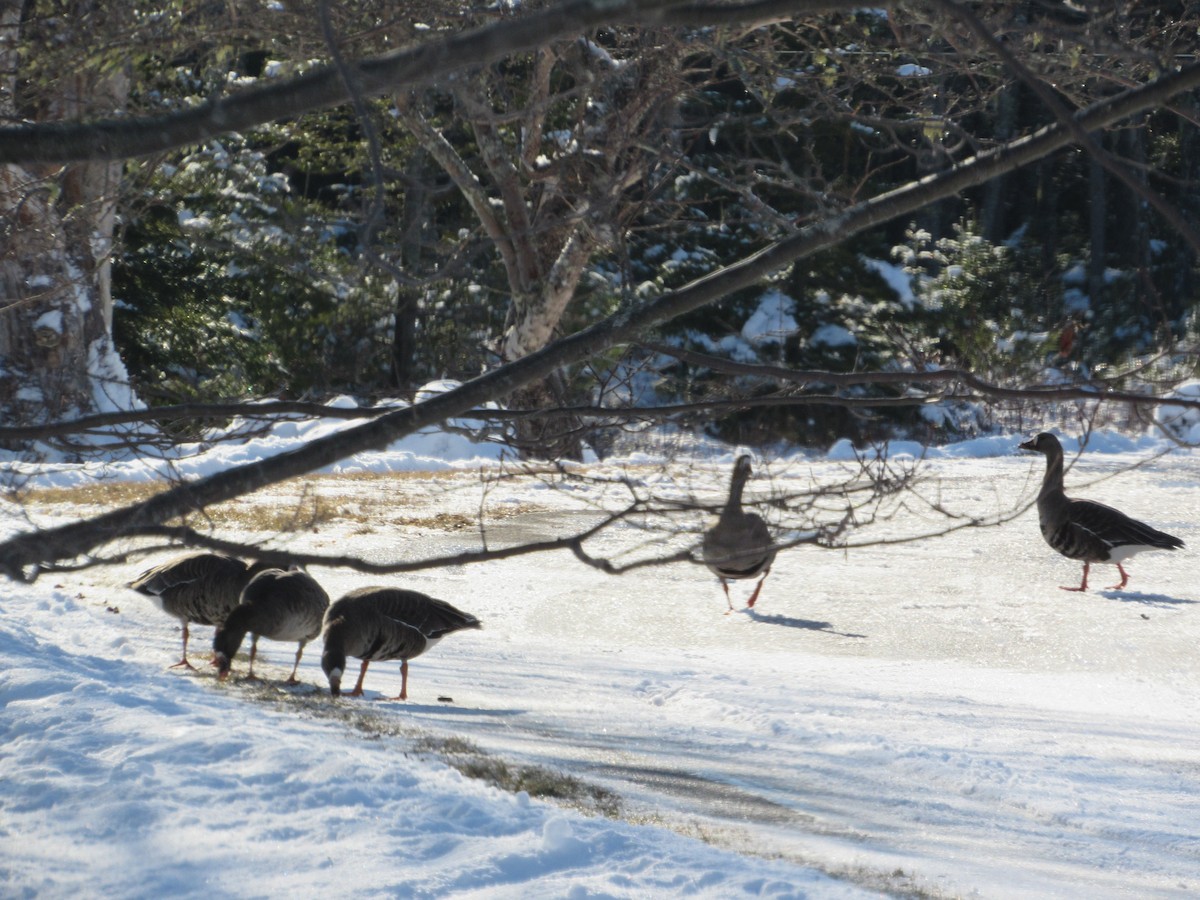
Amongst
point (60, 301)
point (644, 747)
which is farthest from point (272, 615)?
point (60, 301)

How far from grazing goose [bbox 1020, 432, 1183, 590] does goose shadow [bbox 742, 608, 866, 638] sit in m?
2.06

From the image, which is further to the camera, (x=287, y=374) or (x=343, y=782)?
(x=287, y=374)

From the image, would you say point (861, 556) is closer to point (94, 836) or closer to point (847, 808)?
point (847, 808)

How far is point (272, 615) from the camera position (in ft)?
21.2

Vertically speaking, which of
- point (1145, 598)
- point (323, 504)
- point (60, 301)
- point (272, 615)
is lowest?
point (272, 615)

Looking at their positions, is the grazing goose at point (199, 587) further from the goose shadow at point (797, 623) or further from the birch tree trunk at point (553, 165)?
the goose shadow at point (797, 623)

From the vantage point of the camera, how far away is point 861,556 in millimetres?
11125

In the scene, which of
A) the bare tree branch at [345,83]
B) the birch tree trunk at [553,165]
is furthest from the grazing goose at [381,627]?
the bare tree branch at [345,83]

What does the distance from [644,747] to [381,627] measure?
5.31 ft

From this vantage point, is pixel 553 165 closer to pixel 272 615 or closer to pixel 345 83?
pixel 272 615

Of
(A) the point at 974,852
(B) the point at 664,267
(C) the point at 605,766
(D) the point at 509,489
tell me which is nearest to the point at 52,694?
(C) the point at 605,766

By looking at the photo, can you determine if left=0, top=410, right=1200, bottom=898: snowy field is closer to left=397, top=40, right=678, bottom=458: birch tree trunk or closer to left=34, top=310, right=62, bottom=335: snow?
left=397, top=40, right=678, bottom=458: birch tree trunk

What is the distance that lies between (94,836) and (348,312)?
1795 centimetres

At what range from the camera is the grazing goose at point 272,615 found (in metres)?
6.30
